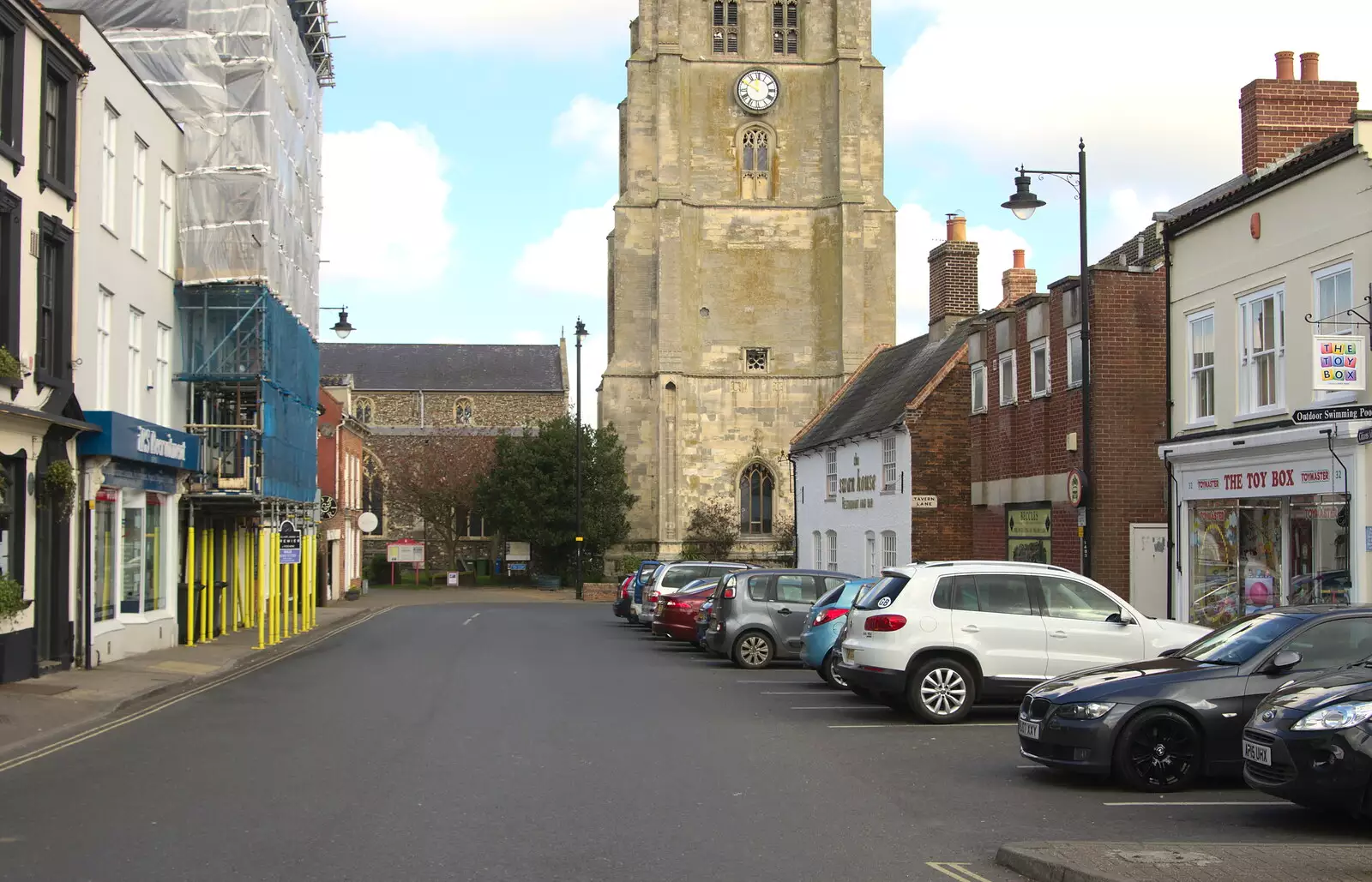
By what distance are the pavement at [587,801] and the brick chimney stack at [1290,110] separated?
10.7 metres

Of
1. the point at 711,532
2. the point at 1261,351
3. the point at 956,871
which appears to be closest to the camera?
the point at 956,871

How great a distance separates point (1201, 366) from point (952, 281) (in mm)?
16016

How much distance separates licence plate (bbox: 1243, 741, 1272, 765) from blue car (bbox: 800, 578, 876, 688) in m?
8.72

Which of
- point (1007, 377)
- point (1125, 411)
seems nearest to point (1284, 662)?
point (1125, 411)

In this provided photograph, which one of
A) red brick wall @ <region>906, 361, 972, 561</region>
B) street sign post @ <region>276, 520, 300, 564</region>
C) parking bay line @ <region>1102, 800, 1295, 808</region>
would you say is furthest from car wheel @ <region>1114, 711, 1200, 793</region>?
street sign post @ <region>276, 520, 300, 564</region>

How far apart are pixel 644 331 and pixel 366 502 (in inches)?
885

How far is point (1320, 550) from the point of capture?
17.8 metres

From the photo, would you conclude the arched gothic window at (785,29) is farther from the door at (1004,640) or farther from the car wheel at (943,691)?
the car wheel at (943,691)

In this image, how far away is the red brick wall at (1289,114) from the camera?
2136cm

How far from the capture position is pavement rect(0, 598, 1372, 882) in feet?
26.0

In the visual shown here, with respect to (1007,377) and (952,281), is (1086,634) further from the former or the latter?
(952,281)

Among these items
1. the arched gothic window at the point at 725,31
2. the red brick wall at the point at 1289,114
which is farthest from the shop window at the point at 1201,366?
the arched gothic window at the point at 725,31

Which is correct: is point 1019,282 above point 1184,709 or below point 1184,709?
above

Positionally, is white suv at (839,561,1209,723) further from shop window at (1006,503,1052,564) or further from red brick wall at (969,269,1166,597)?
shop window at (1006,503,1052,564)
